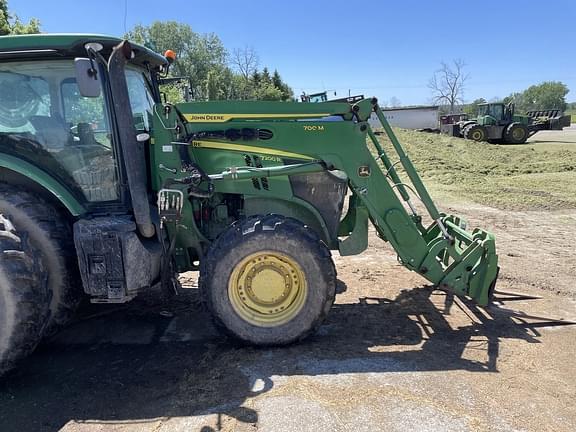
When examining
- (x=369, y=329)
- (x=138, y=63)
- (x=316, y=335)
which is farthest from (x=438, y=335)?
(x=138, y=63)

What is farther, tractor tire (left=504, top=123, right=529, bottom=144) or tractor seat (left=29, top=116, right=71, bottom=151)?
tractor tire (left=504, top=123, right=529, bottom=144)

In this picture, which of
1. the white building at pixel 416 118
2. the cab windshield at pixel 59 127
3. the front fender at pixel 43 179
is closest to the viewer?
the front fender at pixel 43 179

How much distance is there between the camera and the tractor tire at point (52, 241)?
338cm

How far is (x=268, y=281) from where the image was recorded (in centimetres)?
364

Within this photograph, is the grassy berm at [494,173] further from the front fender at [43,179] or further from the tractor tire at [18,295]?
the tractor tire at [18,295]

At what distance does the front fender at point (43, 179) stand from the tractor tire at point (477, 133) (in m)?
24.9

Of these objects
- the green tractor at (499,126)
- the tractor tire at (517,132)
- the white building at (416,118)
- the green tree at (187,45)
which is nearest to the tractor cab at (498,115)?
the green tractor at (499,126)

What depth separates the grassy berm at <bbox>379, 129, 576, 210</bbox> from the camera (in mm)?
10297

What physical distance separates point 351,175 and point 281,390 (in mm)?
1834

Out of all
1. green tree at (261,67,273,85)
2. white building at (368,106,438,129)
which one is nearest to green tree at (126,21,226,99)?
green tree at (261,67,273,85)

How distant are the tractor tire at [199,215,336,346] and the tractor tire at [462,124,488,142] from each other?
2410cm

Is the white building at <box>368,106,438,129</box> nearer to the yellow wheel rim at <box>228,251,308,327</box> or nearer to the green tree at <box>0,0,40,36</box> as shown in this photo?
the green tree at <box>0,0,40,36</box>

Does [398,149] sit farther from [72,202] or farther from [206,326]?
[72,202]

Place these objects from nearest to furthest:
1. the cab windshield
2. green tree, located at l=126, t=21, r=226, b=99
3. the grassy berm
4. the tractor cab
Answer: the cab windshield
the grassy berm
the tractor cab
green tree, located at l=126, t=21, r=226, b=99
